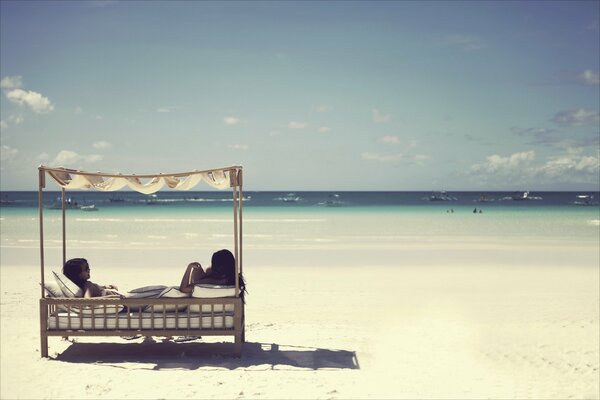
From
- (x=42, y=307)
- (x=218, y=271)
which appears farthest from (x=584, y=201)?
(x=42, y=307)

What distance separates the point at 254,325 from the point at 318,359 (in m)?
2.10

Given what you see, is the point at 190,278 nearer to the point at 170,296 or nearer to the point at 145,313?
the point at 170,296

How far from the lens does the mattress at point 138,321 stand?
7.26 m

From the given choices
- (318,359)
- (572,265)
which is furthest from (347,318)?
(572,265)

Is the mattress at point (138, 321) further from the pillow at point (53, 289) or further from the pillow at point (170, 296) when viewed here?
the pillow at point (53, 289)

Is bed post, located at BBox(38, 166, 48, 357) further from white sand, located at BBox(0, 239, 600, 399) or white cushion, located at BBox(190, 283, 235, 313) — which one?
white cushion, located at BBox(190, 283, 235, 313)

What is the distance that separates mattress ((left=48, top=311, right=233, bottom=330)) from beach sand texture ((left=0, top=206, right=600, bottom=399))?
45 cm

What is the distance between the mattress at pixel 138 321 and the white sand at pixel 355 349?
1.48 feet

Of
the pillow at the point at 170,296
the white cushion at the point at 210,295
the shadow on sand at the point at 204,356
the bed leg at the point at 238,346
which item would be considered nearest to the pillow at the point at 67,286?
the shadow on sand at the point at 204,356

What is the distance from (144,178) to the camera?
784 cm

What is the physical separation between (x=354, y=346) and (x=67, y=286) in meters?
3.93

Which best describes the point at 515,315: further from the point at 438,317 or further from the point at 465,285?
the point at 465,285

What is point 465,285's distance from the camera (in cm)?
1358

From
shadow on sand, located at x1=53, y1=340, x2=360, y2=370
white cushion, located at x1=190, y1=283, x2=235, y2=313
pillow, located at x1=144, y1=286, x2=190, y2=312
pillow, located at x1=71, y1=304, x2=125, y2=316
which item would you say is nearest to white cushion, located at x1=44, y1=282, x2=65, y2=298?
pillow, located at x1=71, y1=304, x2=125, y2=316
